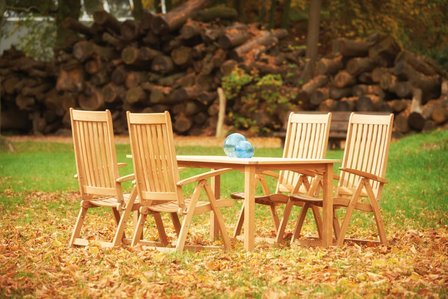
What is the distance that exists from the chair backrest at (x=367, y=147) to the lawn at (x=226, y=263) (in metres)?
0.69

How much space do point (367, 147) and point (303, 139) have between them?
0.75 m

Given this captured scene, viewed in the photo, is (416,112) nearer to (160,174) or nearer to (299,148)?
(299,148)

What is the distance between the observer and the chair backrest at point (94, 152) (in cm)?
854

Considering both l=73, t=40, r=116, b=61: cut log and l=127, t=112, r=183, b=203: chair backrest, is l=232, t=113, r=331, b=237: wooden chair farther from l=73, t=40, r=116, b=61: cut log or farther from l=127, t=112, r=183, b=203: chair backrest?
l=73, t=40, r=116, b=61: cut log

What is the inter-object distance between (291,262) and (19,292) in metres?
2.14

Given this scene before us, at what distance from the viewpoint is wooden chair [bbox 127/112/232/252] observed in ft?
26.4

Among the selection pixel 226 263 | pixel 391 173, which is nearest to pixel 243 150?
pixel 226 263

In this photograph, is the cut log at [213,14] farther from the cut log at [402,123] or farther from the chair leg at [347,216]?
the chair leg at [347,216]

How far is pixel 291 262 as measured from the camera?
752 centimetres

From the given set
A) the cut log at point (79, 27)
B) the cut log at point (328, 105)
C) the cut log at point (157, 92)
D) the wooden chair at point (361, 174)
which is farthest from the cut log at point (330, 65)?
the wooden chair at point (361, 174)

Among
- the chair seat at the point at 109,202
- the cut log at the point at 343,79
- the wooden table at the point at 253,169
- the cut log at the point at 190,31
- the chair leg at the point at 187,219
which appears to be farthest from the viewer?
the cut log at the point at 190,31

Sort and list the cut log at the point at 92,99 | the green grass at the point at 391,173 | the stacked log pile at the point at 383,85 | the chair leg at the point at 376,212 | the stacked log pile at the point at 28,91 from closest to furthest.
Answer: the chair leg at the point at 376,212, the green grass at the point at 391,173, the stacked log pile at the point at 383,85, the cut log at the point at 92,99, the stacked log pile at the point at 28,91

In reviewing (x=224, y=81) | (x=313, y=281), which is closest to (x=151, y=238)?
(x=313, y=281)

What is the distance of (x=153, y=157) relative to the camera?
A: 26.8 ft
